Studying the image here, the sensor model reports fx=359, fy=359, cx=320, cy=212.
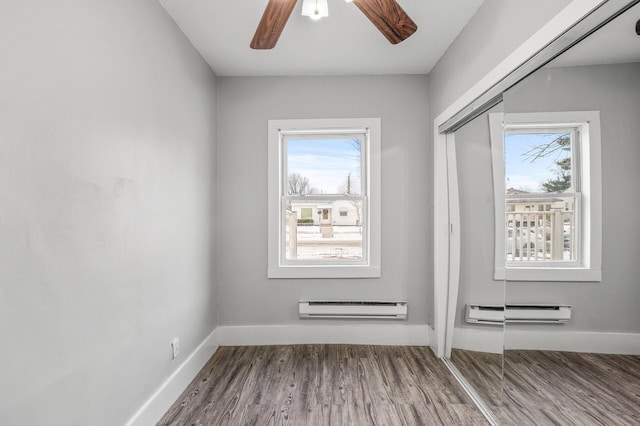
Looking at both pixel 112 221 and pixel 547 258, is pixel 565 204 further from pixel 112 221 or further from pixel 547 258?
pixel 112 221

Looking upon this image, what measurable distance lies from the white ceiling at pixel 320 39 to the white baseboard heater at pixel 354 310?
86.8 inches

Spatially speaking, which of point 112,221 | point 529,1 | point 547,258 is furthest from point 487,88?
point 112,221

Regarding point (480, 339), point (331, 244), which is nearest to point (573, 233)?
point (480, 339)

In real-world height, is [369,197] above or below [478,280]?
above

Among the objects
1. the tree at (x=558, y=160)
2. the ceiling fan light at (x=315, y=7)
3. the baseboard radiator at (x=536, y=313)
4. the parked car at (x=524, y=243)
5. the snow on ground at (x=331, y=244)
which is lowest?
the baseboard radiator at (x=536, y=313)

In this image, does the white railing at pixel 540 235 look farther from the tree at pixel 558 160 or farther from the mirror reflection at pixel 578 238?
the tree at pixel 558 160

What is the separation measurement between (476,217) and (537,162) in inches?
39.9

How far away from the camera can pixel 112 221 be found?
175 cm

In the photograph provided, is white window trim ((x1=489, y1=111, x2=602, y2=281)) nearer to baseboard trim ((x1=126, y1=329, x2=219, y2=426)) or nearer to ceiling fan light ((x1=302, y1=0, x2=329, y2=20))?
ceiling fan light ((x1=302, y1=0, x2=329, y2=20))

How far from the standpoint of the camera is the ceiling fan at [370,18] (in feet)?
5.62

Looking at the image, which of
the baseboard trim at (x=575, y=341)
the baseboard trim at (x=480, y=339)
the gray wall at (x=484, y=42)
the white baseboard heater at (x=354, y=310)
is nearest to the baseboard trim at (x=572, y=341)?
the baseboard trim at (x=575, y=341)

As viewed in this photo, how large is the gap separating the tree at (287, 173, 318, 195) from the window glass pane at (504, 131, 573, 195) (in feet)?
6.25

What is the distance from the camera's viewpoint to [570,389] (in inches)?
59.7

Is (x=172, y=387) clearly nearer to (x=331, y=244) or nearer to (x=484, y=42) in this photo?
(x=331, y=244)
